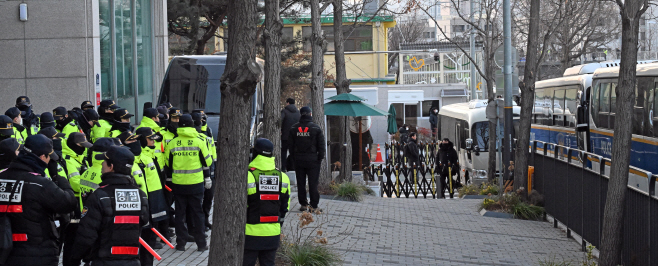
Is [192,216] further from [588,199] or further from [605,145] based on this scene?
[605,145]

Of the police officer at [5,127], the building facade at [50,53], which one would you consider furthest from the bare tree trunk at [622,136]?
the building facade at [50,53]

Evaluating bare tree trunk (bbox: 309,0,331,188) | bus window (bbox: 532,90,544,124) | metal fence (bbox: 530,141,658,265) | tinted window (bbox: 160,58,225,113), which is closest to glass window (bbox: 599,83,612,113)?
metal fence (bbox: 530,141,658,265)

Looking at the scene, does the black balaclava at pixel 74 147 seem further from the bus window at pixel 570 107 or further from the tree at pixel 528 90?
the bus window at pixel 570 107

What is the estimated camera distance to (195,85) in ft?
55.6

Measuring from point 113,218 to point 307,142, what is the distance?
21.9ft

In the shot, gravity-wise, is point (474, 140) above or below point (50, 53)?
below

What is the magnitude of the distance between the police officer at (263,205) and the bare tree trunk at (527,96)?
9.87m

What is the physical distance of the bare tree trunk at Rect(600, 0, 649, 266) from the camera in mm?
8164

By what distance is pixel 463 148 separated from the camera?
86.9 feet

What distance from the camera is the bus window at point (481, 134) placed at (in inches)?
979

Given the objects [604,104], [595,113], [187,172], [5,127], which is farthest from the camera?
[595,113]

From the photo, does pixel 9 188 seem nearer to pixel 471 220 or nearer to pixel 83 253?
pixel 83 253

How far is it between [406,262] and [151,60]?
15.6 m

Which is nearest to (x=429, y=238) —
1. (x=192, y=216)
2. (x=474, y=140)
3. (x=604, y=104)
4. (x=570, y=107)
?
(x=192, y=216)
